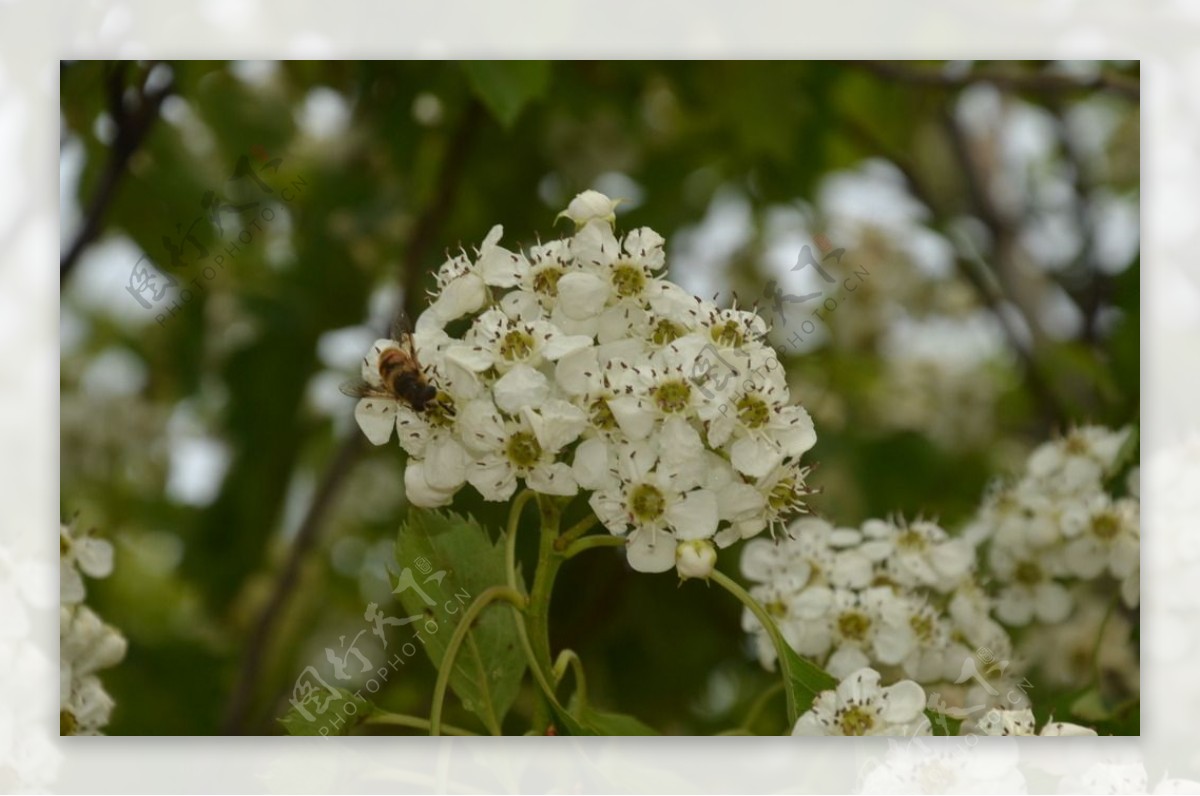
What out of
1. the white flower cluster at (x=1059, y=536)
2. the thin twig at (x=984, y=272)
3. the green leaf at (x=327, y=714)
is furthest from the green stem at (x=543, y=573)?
the thin twig at (x=984, y=272)

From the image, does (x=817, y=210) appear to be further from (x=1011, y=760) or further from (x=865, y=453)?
(x=1011, y=760)

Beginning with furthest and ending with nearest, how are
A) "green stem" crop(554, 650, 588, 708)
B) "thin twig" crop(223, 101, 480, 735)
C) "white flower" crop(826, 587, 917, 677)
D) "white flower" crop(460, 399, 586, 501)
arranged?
1. "thin twig" crop(223, 101, 480, 735)
2. "white flower" crop(826, 587, 917, 677)
3. "green stem" crop(554, 650, 588, 708)
4. "white flower" crop(460, 399, 586, 501)

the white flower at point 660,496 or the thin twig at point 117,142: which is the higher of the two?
the thin twig at point 117,142

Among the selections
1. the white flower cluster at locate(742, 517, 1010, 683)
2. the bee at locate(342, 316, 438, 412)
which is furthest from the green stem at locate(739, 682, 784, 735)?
the bee at locate(342, 316, 438, 412)

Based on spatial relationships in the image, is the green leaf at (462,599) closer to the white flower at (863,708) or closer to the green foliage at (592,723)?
the green foliage at (592,723)

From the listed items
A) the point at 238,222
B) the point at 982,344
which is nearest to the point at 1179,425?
the point at 982,344

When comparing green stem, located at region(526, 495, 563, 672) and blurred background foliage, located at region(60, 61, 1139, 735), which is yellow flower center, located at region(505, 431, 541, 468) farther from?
blurred background foliage, located at region(60, 61, 1139, 735)

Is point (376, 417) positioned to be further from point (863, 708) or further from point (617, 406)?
point (863, 708)

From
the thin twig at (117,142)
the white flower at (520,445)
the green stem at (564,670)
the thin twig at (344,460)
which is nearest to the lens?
the white flower at (520,445)

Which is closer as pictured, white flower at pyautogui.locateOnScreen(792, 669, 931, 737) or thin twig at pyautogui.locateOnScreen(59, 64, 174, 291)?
white flower at pyautogui.locateOnScreen(792, 669, 931, 737)
